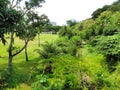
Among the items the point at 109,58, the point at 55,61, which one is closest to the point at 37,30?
the point at 109,58

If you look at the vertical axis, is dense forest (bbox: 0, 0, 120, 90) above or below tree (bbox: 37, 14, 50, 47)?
below

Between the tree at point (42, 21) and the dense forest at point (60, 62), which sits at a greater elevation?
the tree at point (42, 21)

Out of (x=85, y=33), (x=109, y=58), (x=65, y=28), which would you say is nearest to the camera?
(x=109, y=58)

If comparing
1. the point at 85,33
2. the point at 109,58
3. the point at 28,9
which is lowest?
the point at 109,58

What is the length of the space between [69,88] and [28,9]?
2277cm

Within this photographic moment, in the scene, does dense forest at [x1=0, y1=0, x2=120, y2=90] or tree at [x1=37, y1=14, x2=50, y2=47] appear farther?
tree at [x1=37, y1=14, x2=50, y2=47]

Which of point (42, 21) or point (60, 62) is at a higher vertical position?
point (42, 21)

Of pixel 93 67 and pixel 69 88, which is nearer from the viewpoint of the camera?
pixel 69 88

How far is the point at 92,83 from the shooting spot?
6.74 meters

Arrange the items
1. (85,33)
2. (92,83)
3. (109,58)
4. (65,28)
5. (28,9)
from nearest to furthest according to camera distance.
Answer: (92,83) → (109,58) → (28,9) → (85,33) → (65,28)

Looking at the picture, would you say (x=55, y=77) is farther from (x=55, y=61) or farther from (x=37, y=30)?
(x=37, y=30)

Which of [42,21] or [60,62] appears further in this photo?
[42,21]

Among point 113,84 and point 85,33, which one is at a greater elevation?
point 85,33

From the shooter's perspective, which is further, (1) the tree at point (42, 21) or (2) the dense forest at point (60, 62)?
(1) the tree at point (42, 21)
